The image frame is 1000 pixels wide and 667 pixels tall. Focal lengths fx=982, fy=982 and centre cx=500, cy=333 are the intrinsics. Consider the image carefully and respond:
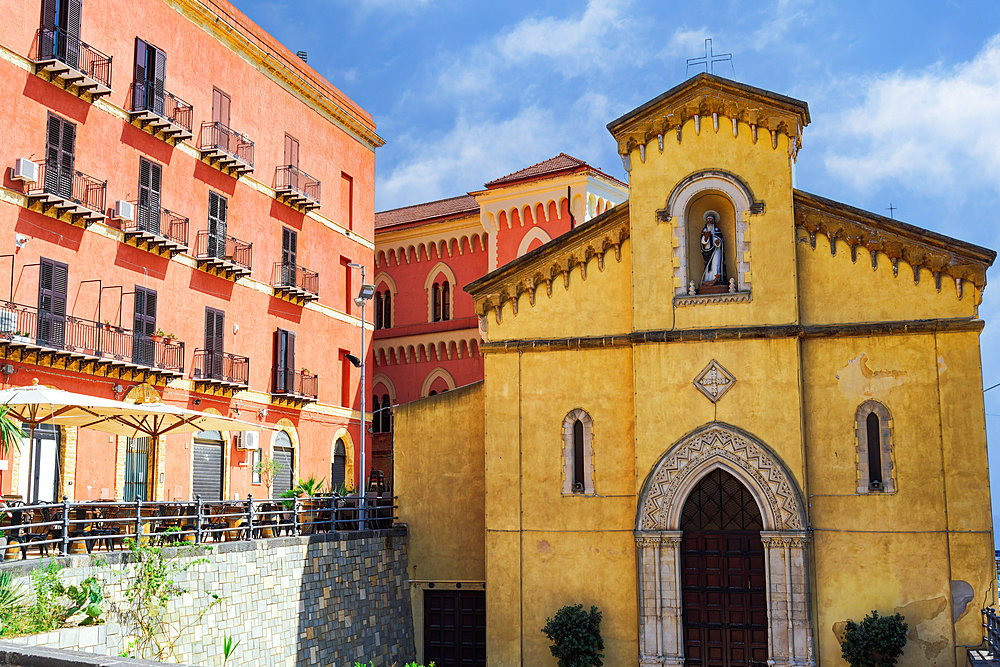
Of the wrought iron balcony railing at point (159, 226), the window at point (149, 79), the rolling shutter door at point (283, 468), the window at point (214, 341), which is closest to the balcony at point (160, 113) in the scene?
the window at point (149, 79)

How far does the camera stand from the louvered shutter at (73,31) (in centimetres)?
2528

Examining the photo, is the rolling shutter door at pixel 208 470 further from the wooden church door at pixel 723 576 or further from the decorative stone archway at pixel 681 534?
the wooden church door at pixel 723 576

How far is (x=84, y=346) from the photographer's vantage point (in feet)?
82.9

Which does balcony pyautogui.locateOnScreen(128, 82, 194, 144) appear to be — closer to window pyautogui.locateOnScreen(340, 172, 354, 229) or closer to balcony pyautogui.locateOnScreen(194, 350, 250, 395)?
balcony pyautogui.locateOnScreen(194, 350, 250, 395)

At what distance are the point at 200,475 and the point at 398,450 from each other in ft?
27.7

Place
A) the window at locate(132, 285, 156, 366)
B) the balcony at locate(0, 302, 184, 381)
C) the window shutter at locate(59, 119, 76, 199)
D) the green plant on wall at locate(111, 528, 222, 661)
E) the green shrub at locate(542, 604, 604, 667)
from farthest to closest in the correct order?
the window at locate(132, 285, 156, 366), the window shutter at locate(59, 119, 76, 199), the balcony at locate(0, 302, 184, 381), the green shrub at locate(542, 604, 604, 667), the green plant on wall at locate(111, 528, 222, 661)

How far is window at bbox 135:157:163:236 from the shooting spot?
27.7m

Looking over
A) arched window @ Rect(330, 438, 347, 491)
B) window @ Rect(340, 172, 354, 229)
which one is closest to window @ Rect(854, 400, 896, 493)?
arched window @ Rect(330, 438, 347, 491)

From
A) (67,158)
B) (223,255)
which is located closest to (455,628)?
(223,255)

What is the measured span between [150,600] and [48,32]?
1592 cm

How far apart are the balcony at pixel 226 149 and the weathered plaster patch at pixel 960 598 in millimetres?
23306

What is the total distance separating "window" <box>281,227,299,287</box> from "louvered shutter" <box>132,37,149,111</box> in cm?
752

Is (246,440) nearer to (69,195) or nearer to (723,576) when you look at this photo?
(69,195)

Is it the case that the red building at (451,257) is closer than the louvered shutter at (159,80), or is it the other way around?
the louvered shutter at (159,80)
